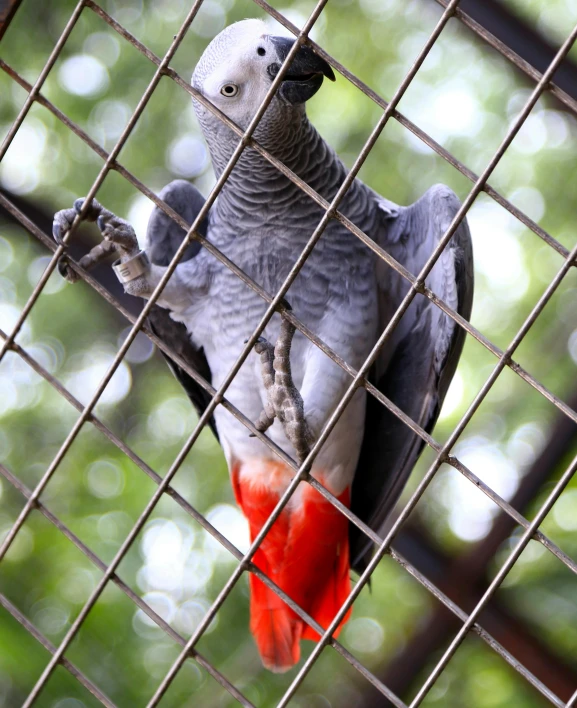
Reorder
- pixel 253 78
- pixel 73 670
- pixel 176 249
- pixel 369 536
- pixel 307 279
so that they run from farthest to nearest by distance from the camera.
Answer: pixel 176 249, pixel 307 279, pixel 253 78, pixel 73 670, pixel 369 536

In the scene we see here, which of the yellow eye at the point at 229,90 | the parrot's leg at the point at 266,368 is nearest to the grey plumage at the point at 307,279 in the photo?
the yellow eye at the point at 229,90

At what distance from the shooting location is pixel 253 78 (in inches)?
42.3

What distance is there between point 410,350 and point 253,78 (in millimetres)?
519

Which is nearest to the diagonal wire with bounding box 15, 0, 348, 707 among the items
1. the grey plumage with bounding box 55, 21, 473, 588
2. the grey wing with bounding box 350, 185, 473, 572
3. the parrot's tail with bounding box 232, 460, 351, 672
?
the grey plumage with bounding box 55, 21, 473, 588

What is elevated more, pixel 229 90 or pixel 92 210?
pixel 229 90

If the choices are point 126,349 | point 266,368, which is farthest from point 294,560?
point 126,349

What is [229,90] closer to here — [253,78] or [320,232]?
[253,78]

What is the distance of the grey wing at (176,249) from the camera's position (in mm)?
1286

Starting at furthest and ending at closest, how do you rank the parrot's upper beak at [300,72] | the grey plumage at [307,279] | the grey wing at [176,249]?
the grey wing at [176,249] → the grey plumage at [307,279] → the parrot's upper beak at [300,72]

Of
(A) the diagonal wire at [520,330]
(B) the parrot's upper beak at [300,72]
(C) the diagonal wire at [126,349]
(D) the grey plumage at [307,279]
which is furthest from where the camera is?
(D) the grey plumage at [307,279]

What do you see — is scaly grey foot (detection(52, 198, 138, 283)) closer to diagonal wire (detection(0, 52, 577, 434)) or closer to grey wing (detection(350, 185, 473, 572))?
diagonal wire (detection(0, 52, 577, 434))

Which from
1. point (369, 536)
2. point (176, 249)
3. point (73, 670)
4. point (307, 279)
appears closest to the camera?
point (369, 536)

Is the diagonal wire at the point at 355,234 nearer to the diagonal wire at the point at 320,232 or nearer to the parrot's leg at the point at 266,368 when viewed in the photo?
the diagonal wire at the point at 320,232

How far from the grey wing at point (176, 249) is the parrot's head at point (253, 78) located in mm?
212
